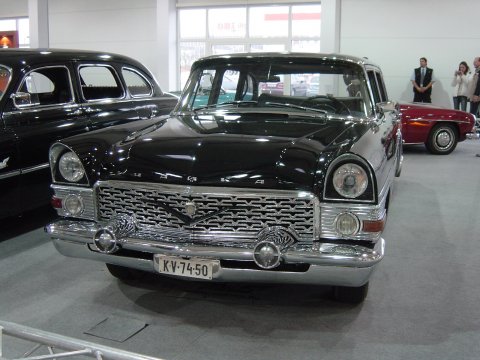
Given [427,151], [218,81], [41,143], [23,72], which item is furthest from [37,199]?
[427,151]

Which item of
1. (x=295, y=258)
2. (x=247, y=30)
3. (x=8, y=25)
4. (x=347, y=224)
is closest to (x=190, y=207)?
(x=295, y=258)

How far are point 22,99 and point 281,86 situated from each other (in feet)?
7.84

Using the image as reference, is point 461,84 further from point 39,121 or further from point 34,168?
point 34,168

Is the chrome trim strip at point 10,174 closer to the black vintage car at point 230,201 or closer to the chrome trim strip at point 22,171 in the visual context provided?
the chrome trim strip at point 22,171

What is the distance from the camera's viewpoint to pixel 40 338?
238cm

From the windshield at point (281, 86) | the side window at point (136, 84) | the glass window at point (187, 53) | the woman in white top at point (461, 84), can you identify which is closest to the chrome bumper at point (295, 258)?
the windshield at point (281, 86)

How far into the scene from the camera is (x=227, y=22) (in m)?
17.1

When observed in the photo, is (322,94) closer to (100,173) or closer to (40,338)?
(100,173)

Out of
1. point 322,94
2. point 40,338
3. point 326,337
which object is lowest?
point 326,337

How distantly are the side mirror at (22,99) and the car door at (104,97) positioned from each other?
636mm

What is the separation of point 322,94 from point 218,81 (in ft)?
2.93

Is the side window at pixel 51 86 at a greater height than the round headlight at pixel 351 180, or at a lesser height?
greater

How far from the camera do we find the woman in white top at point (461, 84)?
43.7 feet

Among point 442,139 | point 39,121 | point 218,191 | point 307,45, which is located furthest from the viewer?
point 307,45
